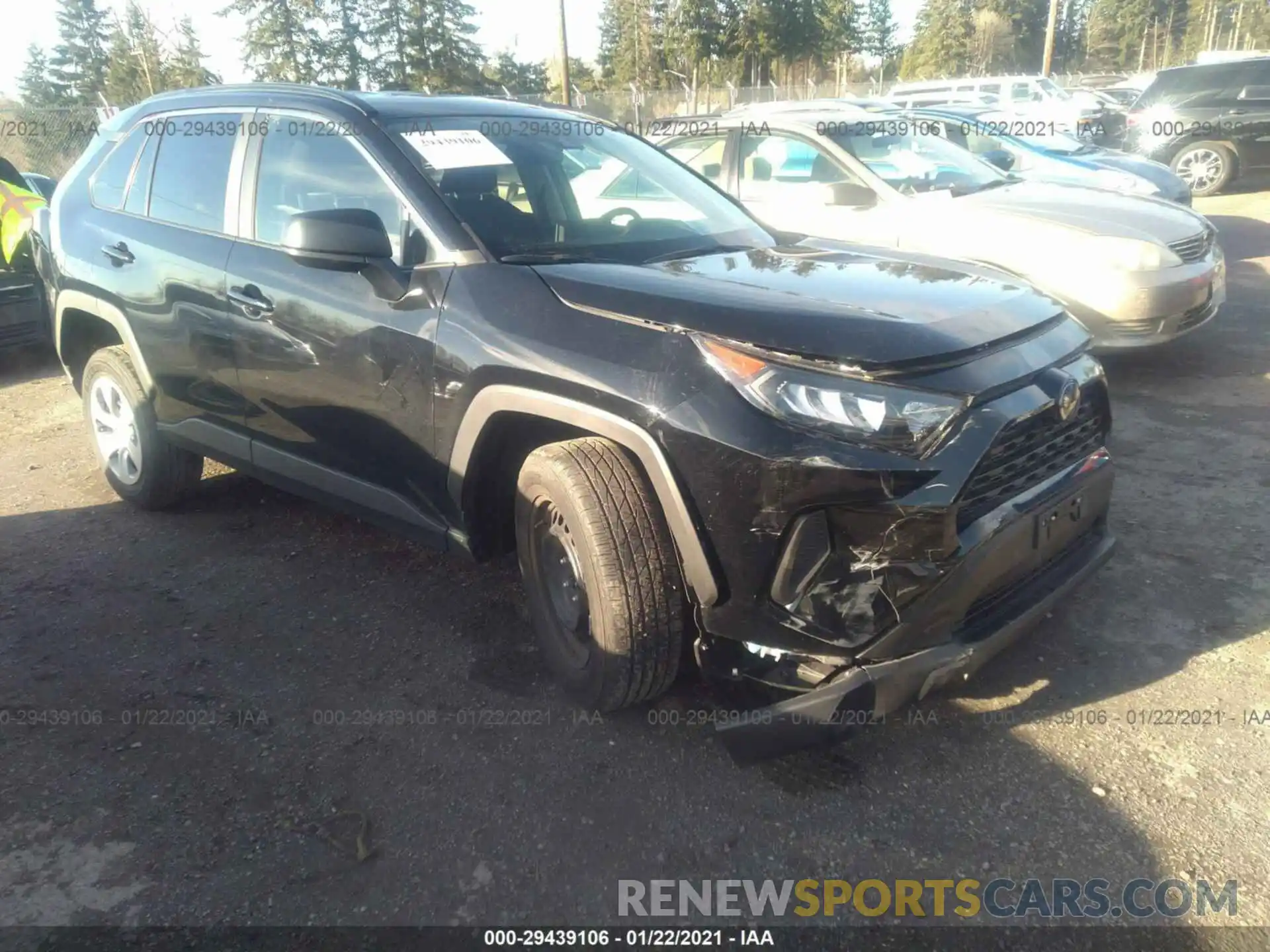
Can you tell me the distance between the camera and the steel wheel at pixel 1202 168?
1413cm

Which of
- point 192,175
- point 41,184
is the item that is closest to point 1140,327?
point 192,175

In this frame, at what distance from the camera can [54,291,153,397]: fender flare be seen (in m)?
4.14

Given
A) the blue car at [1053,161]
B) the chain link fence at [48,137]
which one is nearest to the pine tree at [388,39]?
the chain link fence at [48,137]

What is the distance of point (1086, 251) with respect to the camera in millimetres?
5730

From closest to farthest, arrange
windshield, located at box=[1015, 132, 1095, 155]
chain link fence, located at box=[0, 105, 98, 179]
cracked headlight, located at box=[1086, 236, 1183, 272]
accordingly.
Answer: cracked headlight, located at box=[1086, 236, 1183, 272] → windshield, located at box=[1015, 132, 1095, 155] → chain link fence, located at box=[0, 105, 98, 179]

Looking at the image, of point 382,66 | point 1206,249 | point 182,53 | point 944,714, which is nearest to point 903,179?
point 1206,249

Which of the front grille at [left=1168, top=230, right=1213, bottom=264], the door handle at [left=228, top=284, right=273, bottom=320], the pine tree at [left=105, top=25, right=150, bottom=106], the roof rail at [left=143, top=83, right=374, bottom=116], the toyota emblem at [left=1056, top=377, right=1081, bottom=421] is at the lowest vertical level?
the front grille at [left=1168, top=230, right=1213, bottom=264]

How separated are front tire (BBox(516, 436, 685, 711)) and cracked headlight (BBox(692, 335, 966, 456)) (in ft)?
1.50

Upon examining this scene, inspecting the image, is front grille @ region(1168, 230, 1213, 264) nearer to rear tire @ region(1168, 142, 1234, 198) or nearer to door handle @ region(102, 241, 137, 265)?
door handle @ region(102, 241, 137, 265)

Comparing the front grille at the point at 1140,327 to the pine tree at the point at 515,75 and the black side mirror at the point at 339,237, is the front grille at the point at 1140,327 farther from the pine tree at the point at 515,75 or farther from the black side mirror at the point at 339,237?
the pine tree at the point at 515,75

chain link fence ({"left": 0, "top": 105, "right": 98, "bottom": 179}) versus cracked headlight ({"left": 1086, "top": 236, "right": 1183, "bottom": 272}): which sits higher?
chain link fence ({"left": 0, "top": 105, "right": 98, "bottom": 179})

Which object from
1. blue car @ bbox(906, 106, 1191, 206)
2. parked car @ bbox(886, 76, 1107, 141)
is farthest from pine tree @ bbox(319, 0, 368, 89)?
blue car @ bbox(906, 106, 1191, 206)

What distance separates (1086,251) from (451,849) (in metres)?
5.13

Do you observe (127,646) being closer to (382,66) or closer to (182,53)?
(182,53)
